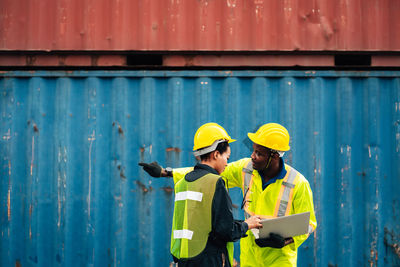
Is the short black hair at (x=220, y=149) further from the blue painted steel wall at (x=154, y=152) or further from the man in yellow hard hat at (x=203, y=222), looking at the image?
the blue painted steel wall at (x=154, y=152)

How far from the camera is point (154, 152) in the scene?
420 centimetres

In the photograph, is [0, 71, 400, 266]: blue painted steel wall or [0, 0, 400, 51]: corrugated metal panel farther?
[0, 0, 400, 51]: corrugated metal panel

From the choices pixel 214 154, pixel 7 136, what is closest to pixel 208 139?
pixel 214 154

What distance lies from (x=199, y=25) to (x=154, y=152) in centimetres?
167

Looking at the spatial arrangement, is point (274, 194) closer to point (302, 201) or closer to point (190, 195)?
point (302, 201)

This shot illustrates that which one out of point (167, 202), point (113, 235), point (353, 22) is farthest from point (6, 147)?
point (353, 22)

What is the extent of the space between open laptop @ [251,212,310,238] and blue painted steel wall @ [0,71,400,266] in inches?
60.5

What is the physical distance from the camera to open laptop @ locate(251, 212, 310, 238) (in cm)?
258

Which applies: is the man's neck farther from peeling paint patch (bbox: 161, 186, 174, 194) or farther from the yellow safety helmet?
peeling paint patch (bbox: 161, 186, 174, 194)

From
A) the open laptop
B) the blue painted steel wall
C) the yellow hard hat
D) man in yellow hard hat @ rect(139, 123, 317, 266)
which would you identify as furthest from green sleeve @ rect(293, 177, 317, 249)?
the blue painted steel wall

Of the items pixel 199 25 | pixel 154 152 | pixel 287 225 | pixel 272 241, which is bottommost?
pixel 272 241

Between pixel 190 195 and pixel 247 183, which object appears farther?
pixel 247 183

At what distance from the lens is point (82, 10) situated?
432 cm

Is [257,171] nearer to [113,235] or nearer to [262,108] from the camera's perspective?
[262,108]
